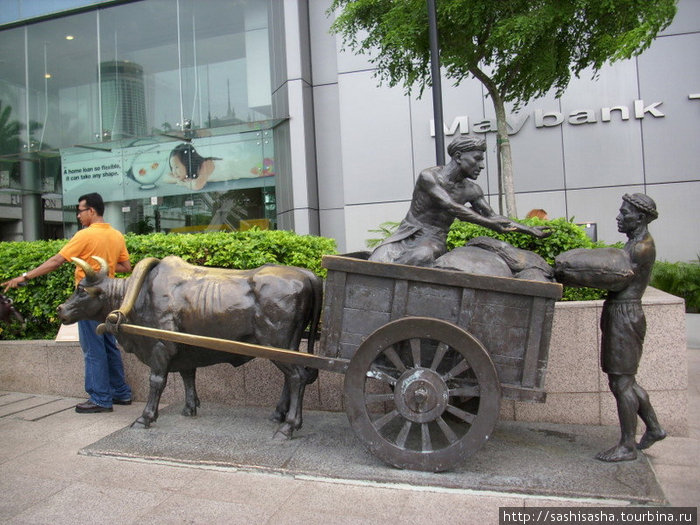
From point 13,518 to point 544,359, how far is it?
341 centimetres

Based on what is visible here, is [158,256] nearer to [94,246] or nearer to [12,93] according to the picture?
[94,246]

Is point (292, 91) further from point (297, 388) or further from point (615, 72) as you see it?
point (297, 388)

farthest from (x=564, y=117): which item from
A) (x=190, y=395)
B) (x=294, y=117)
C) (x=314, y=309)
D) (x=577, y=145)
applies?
(x=190, y=395)

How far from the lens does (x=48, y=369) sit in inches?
242

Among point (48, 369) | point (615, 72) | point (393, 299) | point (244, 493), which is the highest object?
point (615, 72)

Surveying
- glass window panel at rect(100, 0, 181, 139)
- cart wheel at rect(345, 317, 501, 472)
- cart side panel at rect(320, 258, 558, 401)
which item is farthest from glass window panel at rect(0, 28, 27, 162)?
cart wheel at rect(345, 317, 501, 472)

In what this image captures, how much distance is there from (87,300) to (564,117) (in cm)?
1034

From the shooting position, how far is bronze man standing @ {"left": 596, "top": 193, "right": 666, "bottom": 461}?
3705 mm

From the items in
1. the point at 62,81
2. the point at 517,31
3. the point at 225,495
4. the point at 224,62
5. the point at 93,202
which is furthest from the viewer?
the point at 62,81

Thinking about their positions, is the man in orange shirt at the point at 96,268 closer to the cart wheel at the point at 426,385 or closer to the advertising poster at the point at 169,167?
the cart wheel at the point at 426,385

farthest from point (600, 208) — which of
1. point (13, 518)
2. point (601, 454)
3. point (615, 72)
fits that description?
point (13, 518)

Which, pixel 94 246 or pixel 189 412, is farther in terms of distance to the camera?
pixel 94 246

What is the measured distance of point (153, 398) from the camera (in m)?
4.65

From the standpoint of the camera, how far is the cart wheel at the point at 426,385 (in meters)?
3.53
